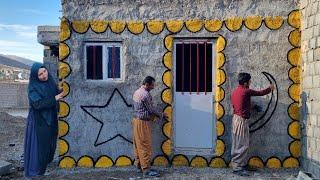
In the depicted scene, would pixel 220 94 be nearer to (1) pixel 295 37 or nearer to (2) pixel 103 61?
(1) pixel 295 37

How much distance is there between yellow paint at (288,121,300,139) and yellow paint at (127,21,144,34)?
3.21 m

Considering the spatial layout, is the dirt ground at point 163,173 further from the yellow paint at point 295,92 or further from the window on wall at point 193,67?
Answer: the window on wall at point 193,67

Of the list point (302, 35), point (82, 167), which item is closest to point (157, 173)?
point (82, 167)

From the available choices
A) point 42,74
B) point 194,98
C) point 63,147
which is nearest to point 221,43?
point 194,98

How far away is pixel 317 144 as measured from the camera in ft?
23.1

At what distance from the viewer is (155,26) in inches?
322

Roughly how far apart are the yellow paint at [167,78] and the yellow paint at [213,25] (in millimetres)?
1065

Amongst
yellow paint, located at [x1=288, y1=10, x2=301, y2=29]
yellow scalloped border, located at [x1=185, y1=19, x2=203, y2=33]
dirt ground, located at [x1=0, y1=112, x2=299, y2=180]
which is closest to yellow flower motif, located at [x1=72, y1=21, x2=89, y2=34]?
yellow scalloped border, located at [x1=185, y1=19, x2=203, y2=33]

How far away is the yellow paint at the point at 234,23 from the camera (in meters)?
8.06

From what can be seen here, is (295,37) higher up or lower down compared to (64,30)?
lower down

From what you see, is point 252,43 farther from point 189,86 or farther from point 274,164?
point 274,164

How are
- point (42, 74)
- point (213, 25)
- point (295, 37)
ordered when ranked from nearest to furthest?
point (42, 74) < point (295, 37) < point (213, 25)

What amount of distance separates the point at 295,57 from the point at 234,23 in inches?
49.1

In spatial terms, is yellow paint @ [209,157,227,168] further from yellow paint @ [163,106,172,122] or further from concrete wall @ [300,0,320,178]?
concrete wall @ [300,0,320,178]
